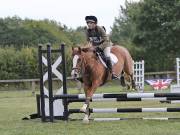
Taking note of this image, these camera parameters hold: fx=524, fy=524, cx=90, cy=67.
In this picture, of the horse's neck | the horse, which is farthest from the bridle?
the horse's neck

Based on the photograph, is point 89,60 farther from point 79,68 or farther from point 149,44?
point 149,44

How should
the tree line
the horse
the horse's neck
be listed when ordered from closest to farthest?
the horse
the horse's neck
the tree line

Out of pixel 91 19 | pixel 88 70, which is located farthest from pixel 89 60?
pixel 91 19

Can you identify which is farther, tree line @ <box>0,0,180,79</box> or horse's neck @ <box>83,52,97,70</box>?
tree line @ <box>0,0,180,79</box>

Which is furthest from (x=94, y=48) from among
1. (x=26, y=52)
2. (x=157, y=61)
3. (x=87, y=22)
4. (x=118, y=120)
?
(x=157, y=61)

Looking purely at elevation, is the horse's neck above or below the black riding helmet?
below

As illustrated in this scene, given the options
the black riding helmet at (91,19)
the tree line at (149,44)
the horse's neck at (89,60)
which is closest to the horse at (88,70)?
the horse's neck at (89,60)

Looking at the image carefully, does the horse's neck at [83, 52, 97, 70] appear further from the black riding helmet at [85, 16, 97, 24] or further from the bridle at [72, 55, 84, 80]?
the black riding helmet at [85, 16, 97, 24]

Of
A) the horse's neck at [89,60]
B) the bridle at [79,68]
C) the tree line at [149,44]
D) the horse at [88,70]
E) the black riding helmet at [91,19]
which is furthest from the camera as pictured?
the tree line at [149,44]

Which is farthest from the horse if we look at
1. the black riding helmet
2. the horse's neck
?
the black riding helmet

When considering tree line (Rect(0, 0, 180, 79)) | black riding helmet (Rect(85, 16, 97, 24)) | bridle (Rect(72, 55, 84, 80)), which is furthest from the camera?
tree line (Rect(0, 0, 180, 79))

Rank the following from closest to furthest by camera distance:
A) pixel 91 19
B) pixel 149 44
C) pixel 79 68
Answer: pixel 79 68
pixel 91 19
pixel 149 44

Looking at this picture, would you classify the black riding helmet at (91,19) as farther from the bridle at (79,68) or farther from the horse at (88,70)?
the bridle at (79,68)

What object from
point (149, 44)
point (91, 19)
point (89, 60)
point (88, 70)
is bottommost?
point (88, 70)
